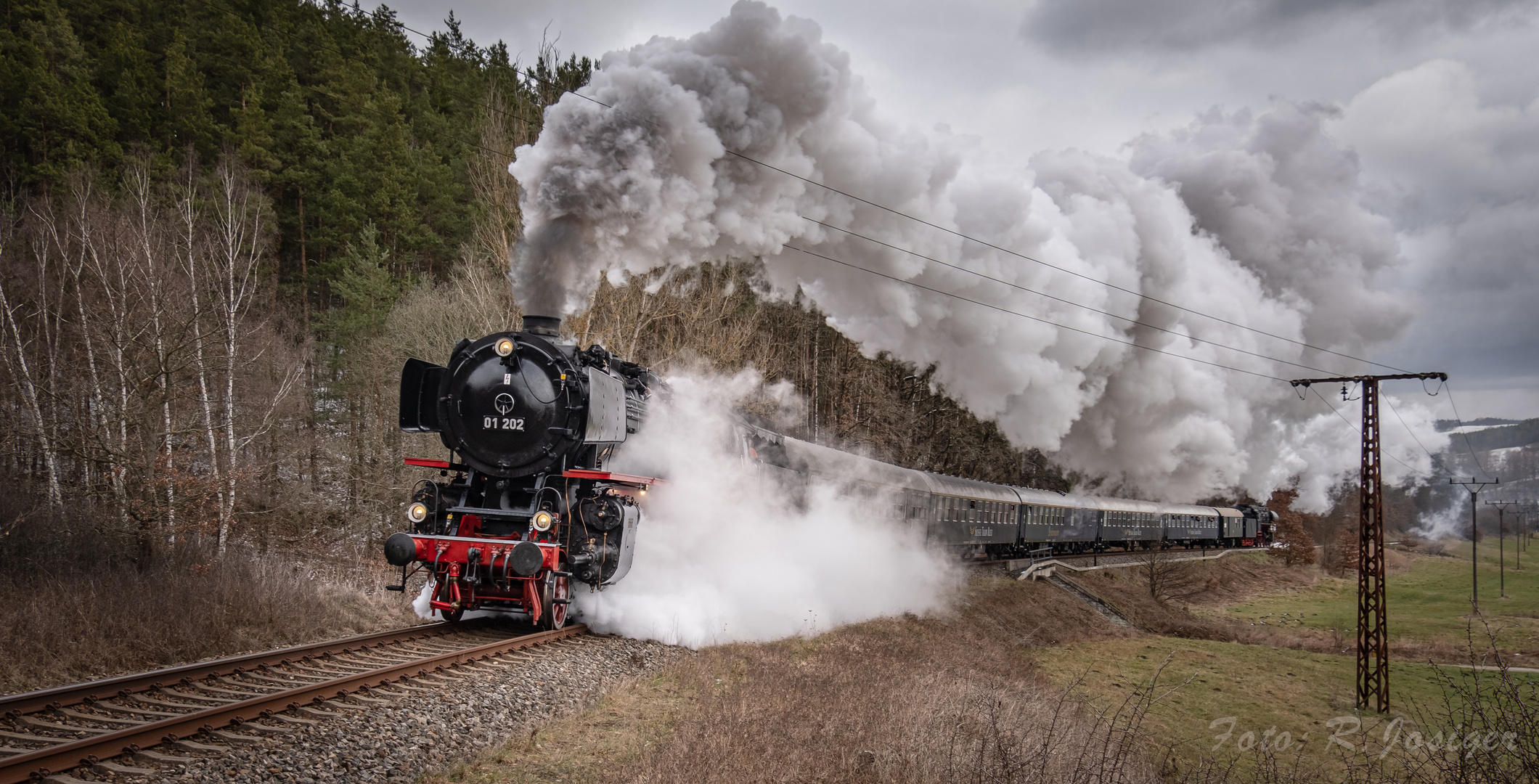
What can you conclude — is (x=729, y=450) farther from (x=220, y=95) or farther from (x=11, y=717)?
(x=220, y=95)

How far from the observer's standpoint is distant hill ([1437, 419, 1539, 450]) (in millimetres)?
181125

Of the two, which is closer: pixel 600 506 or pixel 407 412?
pixel 600 506

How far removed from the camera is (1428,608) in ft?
101

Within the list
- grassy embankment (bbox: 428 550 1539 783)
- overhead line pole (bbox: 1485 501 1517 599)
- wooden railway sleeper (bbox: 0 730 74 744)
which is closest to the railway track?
wooden railway sleeper (bbox: 0 730 74 744)

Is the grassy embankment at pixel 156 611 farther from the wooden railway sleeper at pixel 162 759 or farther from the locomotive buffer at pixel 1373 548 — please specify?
the locomotive buffer at pixel 1373 548

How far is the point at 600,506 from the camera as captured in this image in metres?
9.14

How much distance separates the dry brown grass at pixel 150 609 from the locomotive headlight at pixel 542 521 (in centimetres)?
262

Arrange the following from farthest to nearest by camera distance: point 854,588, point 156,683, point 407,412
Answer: point 854,588 → point 407,412 → point 156,683

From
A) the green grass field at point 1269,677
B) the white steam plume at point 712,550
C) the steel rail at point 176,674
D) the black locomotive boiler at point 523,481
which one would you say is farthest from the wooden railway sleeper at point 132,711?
the green grass field at point 1269,677

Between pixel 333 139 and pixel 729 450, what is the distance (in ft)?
78.2

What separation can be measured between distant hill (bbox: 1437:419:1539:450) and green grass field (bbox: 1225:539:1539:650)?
178395mm

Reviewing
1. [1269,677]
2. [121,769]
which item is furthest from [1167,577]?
[121,769]

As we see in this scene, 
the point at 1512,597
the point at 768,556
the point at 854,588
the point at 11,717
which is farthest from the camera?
the point at 1512,597

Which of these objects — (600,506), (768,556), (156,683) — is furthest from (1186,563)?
(156,683)
